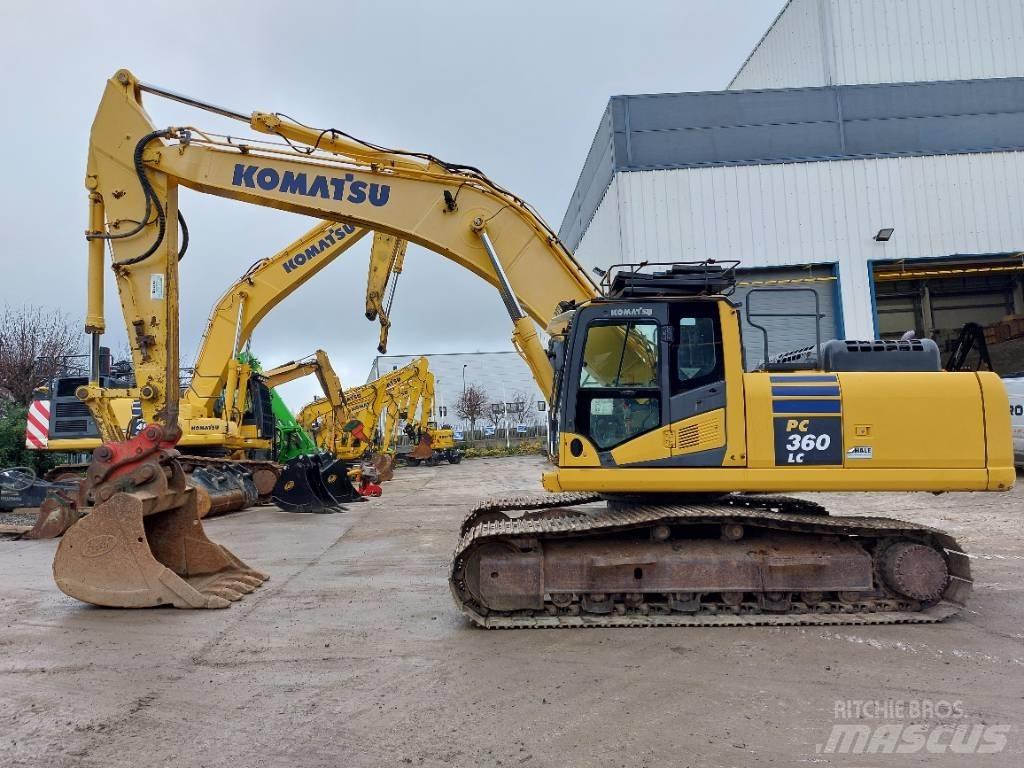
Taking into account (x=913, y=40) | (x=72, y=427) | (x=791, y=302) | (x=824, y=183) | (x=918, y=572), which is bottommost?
(x=918, y=572)

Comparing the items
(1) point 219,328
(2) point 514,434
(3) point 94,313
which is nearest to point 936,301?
(1) point 219,328

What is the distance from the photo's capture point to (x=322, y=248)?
14.3 m

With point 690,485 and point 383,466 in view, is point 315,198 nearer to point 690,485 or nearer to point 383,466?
point 690,485

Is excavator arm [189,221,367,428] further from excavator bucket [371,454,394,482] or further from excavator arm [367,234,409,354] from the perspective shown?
excavator bucket [371,454,394,482]

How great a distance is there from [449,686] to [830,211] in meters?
19.0

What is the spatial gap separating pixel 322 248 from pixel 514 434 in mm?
39774

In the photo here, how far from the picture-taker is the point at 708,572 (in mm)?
5309

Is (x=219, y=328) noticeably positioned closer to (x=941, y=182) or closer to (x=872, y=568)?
(x=872, y=568)

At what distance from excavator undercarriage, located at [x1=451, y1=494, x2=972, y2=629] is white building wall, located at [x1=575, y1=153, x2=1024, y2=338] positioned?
15.1 m

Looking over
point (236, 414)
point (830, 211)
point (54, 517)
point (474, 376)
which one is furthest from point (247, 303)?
point (474, 376)

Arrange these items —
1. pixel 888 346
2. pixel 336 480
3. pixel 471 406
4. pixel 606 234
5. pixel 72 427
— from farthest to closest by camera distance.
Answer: pixel 471 406 < pixel 606 234 < pixel 72 427 < pixel 336 480 < pixel 888 346

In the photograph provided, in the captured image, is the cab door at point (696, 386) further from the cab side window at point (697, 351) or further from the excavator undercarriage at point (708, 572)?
the excavator undercarriage at point (708, 572)

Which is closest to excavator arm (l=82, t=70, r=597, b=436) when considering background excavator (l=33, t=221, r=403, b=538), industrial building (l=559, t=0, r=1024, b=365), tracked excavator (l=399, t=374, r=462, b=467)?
background excavator (l=33, t=221, r=403, b=538)

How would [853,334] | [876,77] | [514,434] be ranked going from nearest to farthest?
[853,334] → [876,77] → [514,434]
